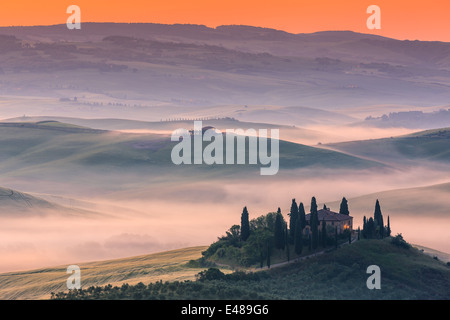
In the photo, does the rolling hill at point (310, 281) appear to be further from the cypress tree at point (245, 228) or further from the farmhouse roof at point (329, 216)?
the cypress tree at point (245, 228)

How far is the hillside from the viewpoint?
362 feet

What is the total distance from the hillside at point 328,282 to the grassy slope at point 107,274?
9964mm

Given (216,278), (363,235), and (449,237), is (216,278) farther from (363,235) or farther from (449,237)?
(449,237)

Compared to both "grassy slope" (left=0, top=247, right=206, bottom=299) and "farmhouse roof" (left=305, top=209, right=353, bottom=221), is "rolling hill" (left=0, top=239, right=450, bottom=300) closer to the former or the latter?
"grassy slope" (left=0, top=247, right=206, bottom=299)

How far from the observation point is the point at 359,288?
382 feet

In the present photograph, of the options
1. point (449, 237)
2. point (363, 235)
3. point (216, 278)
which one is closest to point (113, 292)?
point (216, 278)

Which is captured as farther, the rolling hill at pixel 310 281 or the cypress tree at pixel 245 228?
the cypress tree at pixel 245 228

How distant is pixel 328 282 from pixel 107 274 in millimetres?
40060

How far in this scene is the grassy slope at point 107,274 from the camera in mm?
133625

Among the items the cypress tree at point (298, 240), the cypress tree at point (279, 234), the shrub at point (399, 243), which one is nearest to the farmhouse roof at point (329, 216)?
the cypress tree at point (298, 240)

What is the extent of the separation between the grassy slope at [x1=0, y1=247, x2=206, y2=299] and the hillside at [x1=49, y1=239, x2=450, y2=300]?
392 inches

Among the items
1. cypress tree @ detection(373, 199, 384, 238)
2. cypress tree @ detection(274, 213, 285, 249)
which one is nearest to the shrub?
cypress tree @ detection(373, 199, 384, 238)
